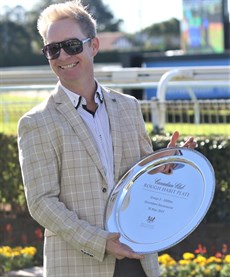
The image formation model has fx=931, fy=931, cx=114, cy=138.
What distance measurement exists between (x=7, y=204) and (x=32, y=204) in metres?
5.03

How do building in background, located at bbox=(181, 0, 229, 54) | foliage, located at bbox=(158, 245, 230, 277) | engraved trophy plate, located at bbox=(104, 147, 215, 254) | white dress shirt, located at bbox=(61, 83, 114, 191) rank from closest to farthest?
engraved trophy plate, located at bbox=(104, 147, 215, 254)
white dress shirt, located at bbox=(61, 83, 114, 191)
foliage, located at bbox=(158, 245, 230, 277)
building in background, located at bbox=(181, 0, 229, 54)

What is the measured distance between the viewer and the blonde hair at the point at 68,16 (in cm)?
348

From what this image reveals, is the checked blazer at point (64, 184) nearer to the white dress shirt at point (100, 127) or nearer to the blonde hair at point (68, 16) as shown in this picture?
the white dress shirt at point (100, 127)

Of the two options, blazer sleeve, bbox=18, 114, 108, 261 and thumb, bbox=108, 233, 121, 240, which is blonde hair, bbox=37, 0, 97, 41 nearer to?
blazer sleeve, bbox=18, 114, 108, 261

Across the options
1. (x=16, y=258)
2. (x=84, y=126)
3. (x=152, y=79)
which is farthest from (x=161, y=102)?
(x=84, y=126)

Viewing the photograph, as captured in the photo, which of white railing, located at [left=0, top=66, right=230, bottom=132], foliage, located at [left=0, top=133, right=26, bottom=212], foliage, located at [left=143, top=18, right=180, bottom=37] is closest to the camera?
foliage, located at [left=0, top=133, right=26, bottom=212]

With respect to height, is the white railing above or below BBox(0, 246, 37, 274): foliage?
above

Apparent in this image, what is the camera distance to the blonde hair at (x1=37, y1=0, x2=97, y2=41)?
11.4ft

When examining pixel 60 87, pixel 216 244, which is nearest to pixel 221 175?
pixel 216 244

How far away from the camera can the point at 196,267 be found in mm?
6547

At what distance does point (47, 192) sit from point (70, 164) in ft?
0.44

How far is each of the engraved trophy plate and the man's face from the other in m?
0.40

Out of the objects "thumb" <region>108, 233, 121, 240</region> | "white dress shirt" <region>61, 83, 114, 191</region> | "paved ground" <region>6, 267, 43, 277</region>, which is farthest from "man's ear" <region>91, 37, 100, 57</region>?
"paved ground" <region>6, 267, 43, 277</region>

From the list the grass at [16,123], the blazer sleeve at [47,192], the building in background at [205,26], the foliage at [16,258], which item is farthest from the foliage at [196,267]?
the building in background at [205,26]
